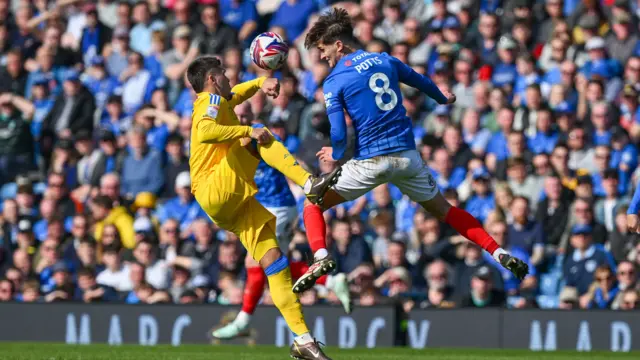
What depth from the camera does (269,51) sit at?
36.3 feet

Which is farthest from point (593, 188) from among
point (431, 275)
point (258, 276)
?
point (258, 276)

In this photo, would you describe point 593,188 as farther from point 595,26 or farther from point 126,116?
point 126,116

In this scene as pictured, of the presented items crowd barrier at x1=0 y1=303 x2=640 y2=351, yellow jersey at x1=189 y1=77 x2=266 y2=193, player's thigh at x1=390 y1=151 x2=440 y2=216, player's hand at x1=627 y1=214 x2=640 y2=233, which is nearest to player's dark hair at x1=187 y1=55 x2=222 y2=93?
yellow jersey at x1=189 y1=77 x2=266 y2=193

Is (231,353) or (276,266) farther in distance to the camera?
(231,353)

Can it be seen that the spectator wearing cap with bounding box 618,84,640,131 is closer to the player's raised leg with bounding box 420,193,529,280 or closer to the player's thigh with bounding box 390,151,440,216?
the player's raised leg with bounding box 420,193,529,280

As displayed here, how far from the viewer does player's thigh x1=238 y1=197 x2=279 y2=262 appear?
10.5 meters

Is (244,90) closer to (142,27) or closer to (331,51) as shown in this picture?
(331,51)

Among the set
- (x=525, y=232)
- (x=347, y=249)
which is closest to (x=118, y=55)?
(x=347, y=249)

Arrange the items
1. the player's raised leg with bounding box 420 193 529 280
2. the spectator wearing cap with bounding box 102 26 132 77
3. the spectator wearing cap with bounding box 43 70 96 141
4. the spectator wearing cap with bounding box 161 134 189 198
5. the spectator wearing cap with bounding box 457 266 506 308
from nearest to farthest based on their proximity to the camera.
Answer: the player's raised leg with bounding box 420 193 529 280 < the spectator wearing cap with bounding box 457 266 506 308 < the spectator wearing cap with bounding box 161 134 189 198 < the spectator wearing cap with bounding box 43 70 96 141 < the spectator wearing cap with bounding box 102 26 132 77

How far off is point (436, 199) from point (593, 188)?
17.1 ft

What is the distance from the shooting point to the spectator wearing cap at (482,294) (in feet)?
48.3

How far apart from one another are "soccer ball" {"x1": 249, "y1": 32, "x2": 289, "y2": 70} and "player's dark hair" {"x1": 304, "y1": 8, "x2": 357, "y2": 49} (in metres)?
0.56

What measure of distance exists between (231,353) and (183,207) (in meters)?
4.37

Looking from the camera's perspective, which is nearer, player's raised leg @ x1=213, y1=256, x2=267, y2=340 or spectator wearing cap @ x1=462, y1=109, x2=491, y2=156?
player's raised leg @ x1=213, y1=256, x2=267, y2=340
